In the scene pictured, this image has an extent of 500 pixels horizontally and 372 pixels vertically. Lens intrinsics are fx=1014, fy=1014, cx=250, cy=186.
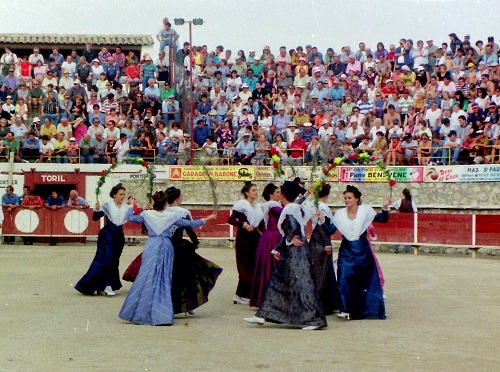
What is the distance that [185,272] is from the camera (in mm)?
10977

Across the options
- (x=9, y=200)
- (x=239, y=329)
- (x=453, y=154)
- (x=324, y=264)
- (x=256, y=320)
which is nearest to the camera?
(x=239, y=329)

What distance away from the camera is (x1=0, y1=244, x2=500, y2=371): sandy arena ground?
7844mm

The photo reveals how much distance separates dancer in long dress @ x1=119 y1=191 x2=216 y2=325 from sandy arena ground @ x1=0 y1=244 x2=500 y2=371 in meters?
0.20

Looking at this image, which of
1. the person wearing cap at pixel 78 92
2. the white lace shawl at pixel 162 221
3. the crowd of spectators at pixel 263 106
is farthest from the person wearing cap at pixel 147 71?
the white lace shawl at pixel 162 221

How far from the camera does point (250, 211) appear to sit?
12328mm

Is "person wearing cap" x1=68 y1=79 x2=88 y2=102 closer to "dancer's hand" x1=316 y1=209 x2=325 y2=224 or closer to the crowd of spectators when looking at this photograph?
the crowd of spectators

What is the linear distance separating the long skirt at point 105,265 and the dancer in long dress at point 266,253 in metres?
2.32

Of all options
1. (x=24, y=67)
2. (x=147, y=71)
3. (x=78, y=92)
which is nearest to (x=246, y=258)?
(x=78, y=92)

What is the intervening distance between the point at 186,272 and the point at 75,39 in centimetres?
2185

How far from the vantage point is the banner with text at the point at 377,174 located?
Answer: 22.5 meters

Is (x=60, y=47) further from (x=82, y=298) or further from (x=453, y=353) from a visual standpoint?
(x=453, y=353)

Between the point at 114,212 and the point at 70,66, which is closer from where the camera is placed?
the point at 114,212

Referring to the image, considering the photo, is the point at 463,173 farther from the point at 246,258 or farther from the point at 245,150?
the point at 246,258

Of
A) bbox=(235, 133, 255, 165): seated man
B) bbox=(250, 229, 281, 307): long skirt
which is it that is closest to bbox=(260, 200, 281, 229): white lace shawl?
bbox=(250, 229, 281, 307): long skirt
